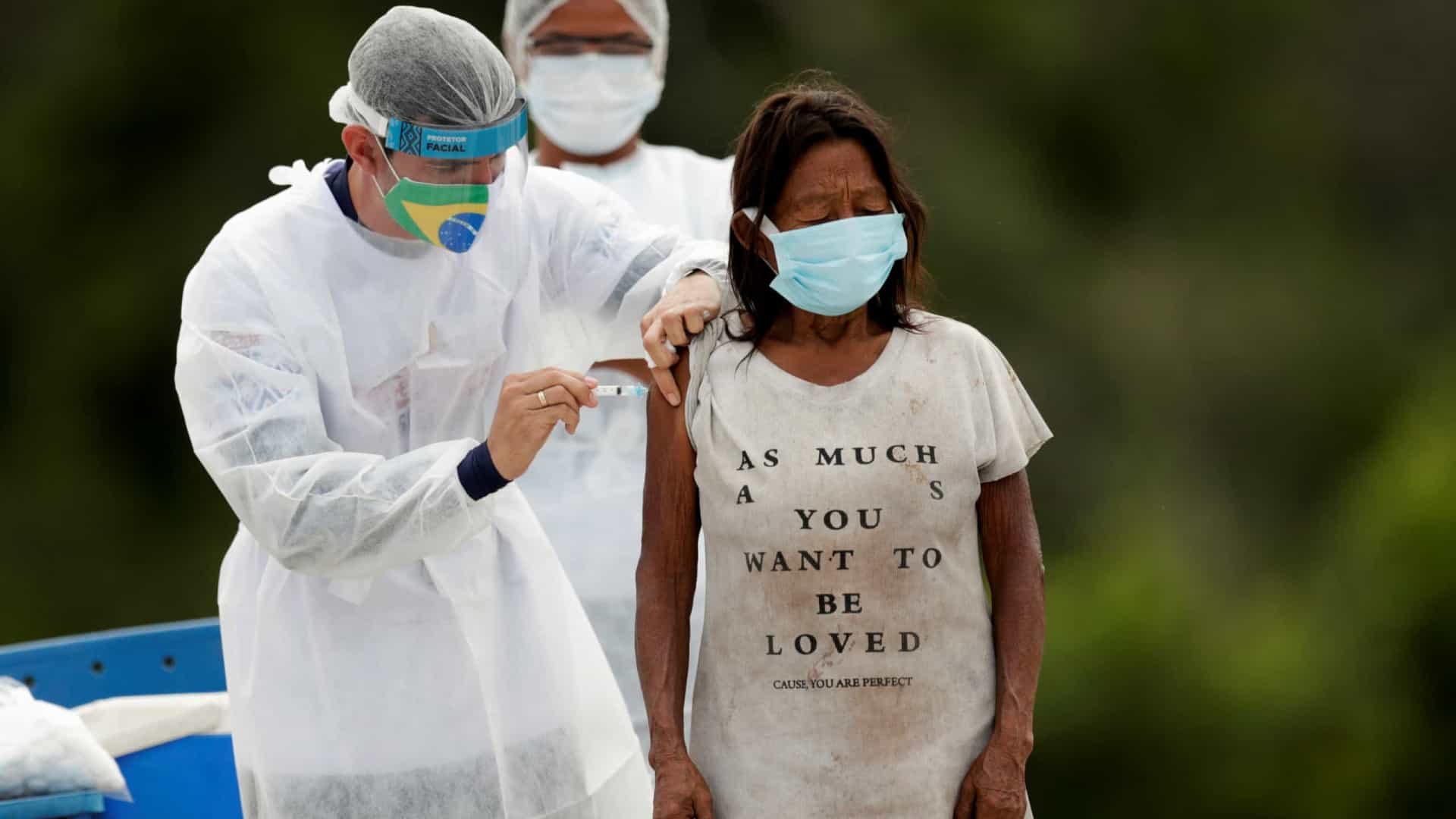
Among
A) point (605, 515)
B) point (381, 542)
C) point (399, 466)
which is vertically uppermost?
point (399, 466)

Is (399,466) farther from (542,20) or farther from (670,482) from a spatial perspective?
(542,20)

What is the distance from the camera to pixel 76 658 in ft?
14.7

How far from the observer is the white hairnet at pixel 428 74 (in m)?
3.26

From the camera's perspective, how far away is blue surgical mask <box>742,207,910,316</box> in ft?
9.27

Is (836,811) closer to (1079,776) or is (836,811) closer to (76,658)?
(76,658)

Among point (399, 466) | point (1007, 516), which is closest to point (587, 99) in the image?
point (399, 466)

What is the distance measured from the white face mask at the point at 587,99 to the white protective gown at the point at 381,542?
1561mm

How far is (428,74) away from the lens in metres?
3.25

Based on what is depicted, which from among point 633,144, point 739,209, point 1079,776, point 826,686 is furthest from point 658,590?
point 1079,776

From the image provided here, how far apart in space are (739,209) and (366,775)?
120cm

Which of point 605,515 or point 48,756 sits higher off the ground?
point 605,515

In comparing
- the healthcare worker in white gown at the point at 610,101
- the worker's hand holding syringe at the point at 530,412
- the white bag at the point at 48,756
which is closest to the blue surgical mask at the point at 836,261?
the worker's hand holding syringe at the point at 530,412

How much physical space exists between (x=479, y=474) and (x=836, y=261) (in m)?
0.70

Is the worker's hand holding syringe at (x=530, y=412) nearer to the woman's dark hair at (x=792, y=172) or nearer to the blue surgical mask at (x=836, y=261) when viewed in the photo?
the woman's dark hair at (x=792, y=172)
